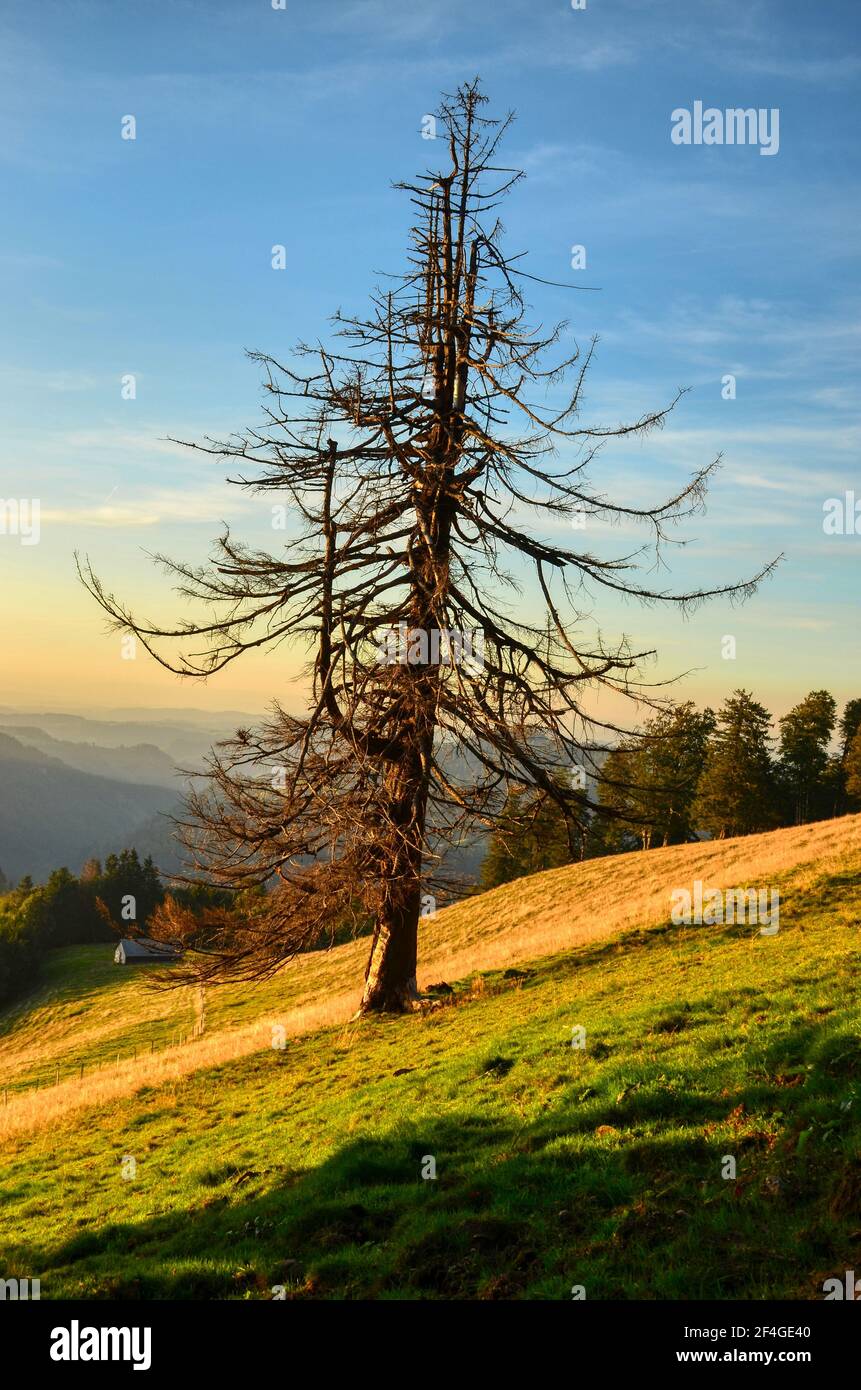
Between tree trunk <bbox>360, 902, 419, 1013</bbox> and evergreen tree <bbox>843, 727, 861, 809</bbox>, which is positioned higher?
evergreen tree <bbox>843, 727, 861, 809</bbox>

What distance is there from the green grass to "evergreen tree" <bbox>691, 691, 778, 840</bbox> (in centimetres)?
4787

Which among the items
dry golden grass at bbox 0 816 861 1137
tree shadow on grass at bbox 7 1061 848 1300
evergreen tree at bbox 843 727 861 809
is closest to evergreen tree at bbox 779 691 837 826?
evergreen tree at bbox 843 727 861 809

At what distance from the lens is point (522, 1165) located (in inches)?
304

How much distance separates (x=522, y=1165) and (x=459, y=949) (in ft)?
86.9

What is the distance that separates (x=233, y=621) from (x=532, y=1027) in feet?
26.3

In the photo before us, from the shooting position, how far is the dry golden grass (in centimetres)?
1936

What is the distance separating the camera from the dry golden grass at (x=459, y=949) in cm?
1936

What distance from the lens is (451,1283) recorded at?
624 centimetres

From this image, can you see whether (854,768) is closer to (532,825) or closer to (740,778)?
(740,778)

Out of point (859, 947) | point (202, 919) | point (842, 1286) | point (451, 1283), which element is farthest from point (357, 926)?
point (842, 1286)

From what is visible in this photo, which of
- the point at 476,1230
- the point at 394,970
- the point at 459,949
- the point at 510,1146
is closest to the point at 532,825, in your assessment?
the point at 394,970

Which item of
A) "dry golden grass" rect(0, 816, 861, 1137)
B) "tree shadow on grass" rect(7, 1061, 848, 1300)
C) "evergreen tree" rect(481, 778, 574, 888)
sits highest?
"evergreen tree" rect(481, 778, 574, 888)

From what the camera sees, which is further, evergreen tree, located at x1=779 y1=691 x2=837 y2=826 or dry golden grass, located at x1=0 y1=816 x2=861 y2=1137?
evergreen tree, located at x1=779 y1=691 x2=837 y2=826

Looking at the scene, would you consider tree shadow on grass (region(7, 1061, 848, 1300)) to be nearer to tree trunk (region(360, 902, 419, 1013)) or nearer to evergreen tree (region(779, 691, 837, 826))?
tree trunk (region(360, 902, 419, 1013))
